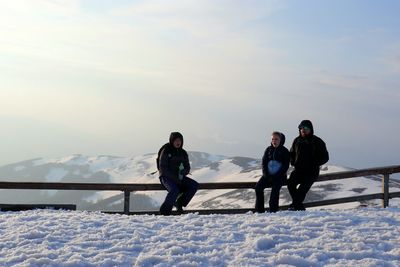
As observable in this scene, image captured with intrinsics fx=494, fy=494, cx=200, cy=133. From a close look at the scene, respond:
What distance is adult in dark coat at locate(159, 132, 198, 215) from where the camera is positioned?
11727 millimetres

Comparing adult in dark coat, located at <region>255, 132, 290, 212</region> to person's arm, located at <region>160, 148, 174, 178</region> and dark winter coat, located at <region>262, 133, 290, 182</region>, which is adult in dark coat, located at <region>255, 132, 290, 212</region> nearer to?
dark winter coat, located at <region>262, 133, 290, 182</region>

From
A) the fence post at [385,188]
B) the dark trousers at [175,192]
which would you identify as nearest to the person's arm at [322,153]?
the fence post at [385,188]

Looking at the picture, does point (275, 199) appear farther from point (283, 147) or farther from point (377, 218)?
point (377, 218)

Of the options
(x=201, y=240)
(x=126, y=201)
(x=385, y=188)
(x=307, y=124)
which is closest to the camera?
(x=201, y=240)

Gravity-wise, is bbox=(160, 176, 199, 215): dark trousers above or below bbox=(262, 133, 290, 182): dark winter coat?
below

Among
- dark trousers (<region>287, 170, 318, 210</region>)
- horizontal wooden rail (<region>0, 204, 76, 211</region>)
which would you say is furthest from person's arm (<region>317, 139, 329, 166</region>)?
horizontal wooden rail (<region>0, 204, 76, 211</region>)

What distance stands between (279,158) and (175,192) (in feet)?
8.64

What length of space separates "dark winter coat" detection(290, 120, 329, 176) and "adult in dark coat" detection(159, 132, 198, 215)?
259 cm

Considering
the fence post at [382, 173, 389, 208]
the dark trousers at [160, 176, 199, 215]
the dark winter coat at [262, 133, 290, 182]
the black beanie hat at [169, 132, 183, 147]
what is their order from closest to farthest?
the dark trousers at [160, 176, 199, 215]
the black beanie hat at [169, 132, 183, 147]
the dark winter coat at [262, 133, 290, 182]
the fence post at [382, 173, 389, 208]

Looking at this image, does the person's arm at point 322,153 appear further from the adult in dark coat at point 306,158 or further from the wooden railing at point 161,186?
the wooden railing at point 161,186

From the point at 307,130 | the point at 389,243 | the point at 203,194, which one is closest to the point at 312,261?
the point at 389,243

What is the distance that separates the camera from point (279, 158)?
1194cm

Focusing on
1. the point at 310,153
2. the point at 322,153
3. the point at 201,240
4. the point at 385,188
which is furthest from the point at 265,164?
the point at 201,240

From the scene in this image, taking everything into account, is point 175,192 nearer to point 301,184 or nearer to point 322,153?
point 301,184
